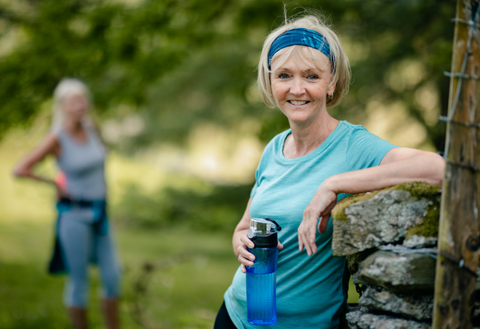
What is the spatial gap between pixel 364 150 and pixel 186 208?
652cm

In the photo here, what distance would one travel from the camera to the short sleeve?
61.9 inches

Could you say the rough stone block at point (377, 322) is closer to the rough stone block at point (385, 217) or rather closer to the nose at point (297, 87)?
the rough stone block at point (385, 217)

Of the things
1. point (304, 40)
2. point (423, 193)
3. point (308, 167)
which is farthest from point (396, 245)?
point (304, 40)

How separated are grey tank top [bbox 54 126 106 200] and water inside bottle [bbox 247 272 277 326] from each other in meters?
2.51

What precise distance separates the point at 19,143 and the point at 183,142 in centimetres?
367

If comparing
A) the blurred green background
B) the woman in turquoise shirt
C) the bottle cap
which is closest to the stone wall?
the woman in turquoise shirt

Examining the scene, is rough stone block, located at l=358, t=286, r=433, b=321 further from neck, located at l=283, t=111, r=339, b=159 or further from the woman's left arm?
neck, located at l=283, t=111, r=339, b=159

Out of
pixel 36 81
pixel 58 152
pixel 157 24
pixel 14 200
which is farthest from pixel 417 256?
pixel 14 200

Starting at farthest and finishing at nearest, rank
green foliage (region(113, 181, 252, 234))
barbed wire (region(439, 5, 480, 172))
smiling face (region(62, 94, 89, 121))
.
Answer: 1. green foliage (region(113, 181, 252, 234))
2. smiling face (region(62, 94, 89, 121))
3. barbed wire (region(439, 5, 480, 172))

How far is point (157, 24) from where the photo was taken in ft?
15.7

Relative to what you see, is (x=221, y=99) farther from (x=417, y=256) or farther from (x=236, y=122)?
(x=417, y=256)

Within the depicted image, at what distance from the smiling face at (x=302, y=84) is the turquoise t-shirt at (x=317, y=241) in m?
0.13

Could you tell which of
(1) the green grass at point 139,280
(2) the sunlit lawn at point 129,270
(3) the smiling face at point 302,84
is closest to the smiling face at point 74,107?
(2) the sunlit lawn at point 129,270

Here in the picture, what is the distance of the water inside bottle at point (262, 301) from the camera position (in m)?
1.66
